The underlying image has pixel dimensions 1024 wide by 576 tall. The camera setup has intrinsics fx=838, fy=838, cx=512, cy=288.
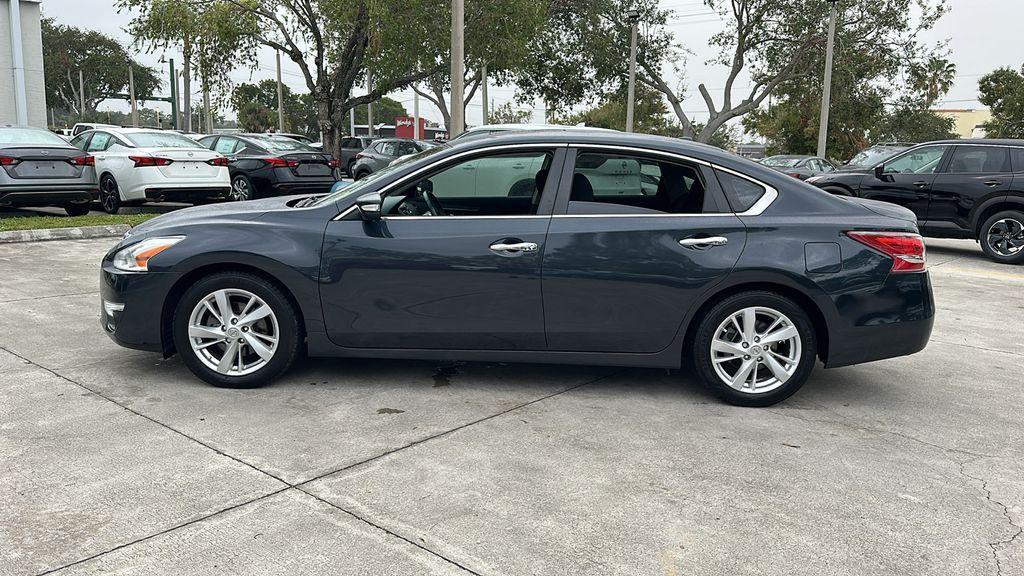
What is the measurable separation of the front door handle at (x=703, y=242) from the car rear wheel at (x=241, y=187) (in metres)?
12.9

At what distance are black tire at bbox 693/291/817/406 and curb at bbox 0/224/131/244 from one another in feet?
30.5

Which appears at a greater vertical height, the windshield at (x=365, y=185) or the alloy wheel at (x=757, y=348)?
the windshield at (x=365, y=185)

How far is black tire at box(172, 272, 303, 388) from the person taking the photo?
15.7 ft

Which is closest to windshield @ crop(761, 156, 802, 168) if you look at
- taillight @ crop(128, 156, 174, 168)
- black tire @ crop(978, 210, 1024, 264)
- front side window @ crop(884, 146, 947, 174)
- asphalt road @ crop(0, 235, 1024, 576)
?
front side window @ crop(884, 146, 947, 174)

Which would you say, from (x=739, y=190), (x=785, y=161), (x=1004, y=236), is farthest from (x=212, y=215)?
(x=785, y=161)

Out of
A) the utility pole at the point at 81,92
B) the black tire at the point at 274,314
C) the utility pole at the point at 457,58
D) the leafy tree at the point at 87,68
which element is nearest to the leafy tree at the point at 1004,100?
the utility pole at the point at 457,58

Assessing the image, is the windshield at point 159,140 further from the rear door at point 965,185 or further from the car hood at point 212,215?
the rear door at point 965,185

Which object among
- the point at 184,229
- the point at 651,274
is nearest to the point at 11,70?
the point at 184,229

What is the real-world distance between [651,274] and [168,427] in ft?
8.81

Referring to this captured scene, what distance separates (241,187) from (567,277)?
1285cm

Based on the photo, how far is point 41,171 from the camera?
38.8 ft

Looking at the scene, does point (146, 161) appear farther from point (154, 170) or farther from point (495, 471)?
point (495, 471)

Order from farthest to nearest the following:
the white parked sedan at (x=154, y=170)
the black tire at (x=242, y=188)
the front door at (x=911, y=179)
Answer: the black tire at (x=242, y=188), the white parked sedan at (x=154, y=170), the front door at (x=911, y=179)

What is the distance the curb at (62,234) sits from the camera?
10.5 meters
